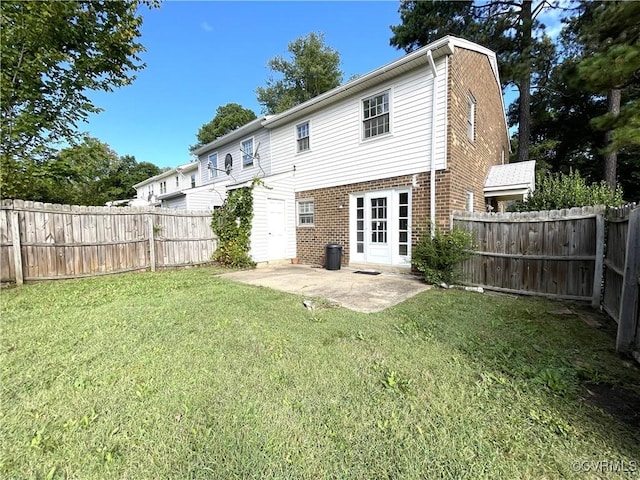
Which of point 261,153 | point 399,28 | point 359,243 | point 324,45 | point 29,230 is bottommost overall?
point 359,243

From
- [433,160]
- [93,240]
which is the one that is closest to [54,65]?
[93,240]

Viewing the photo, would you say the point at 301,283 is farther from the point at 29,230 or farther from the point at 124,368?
the point at 29,230

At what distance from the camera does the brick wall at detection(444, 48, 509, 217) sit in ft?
23.6

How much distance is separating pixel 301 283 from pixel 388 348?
3.88m

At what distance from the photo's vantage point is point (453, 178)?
7.24 metres

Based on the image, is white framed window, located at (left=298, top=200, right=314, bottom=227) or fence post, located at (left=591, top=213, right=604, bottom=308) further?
white framed window, located at (left=298, top=200, right=314, bottom=227)

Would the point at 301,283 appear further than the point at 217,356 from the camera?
Yes

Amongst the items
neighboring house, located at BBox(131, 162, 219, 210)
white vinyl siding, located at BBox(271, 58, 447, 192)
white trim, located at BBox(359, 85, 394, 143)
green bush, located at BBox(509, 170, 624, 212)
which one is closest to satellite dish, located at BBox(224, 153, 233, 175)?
neighboring house, located at BBox(131, 162, 219, 210)

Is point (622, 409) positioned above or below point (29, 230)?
below

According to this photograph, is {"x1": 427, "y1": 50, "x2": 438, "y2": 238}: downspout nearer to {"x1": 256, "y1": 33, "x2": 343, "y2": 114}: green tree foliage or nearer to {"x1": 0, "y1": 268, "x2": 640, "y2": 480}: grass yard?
{"x1": 0, "y1": 268, "x2": 640, "y2": 480}: grass yard

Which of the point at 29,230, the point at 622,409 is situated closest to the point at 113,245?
the point at 29,230

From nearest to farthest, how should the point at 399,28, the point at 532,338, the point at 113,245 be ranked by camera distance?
the point at 532,338, the point at 113,245, the point at 399,28

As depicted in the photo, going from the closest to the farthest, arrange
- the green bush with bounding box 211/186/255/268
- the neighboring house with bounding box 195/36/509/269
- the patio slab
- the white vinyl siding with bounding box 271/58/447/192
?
the patio slab → the neighboring house with bounding box 195/36/509/269 → the white vinyl siding with bounding box 271/58/447/192 → the green bush with bounding box 211/186/255/268

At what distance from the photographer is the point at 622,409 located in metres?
2.24
